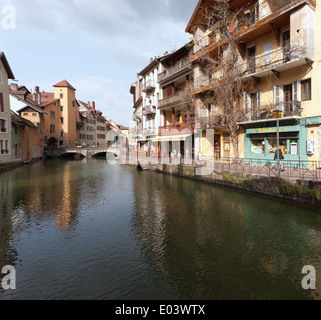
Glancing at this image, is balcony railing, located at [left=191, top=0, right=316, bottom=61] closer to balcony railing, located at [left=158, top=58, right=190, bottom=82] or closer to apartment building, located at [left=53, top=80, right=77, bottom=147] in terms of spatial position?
Result: balcony railing, located at [left=158, top=58, right=190, bottom=82]

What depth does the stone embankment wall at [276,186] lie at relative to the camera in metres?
11.6

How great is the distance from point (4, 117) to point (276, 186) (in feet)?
117

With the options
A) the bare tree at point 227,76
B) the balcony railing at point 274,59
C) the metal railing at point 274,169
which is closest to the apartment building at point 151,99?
the bare tree at point 227,76

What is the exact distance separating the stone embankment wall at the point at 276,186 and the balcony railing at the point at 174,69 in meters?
15.7

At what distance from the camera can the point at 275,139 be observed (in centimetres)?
1855

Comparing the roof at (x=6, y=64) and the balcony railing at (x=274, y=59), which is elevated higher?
the roof at (x=6, y=64)

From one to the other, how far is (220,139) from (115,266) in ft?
65.4

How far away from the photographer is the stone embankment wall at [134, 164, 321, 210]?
11.6 metres

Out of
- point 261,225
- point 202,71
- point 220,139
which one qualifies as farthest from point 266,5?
point 261,225

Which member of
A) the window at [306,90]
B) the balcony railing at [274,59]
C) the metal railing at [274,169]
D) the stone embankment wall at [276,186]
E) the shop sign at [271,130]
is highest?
the balcony railing at [274,59]

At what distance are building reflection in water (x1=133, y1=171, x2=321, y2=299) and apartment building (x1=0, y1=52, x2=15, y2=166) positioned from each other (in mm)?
27395

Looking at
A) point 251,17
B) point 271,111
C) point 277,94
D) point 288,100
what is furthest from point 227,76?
point 288,100

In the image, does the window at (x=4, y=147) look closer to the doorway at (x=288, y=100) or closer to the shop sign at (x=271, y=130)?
the shop sign at (x=271, y=130)
